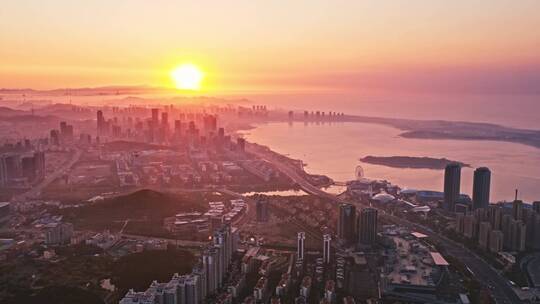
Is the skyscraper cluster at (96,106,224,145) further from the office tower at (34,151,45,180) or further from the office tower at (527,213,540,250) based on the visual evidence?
the office tower at (527,213,540,250)

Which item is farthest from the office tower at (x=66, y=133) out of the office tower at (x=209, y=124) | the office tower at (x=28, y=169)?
the office tower at (x=28, y=169)

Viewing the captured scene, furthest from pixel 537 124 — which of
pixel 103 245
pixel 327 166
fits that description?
pixel 103 245

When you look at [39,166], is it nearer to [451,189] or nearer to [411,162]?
[451,189]

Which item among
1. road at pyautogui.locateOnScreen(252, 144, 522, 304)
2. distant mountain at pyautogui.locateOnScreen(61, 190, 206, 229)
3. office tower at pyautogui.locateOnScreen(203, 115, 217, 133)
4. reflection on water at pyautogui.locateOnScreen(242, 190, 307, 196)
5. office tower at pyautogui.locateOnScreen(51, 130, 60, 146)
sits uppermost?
office tower at pyautogui.locateOnScreen(203, 115, 217, 133)

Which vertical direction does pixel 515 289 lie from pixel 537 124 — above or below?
below

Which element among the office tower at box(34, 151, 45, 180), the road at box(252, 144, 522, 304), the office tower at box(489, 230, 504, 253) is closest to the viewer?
the road at box(252, 144, 522, 304)

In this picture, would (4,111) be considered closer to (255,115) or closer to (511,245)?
(255,115)

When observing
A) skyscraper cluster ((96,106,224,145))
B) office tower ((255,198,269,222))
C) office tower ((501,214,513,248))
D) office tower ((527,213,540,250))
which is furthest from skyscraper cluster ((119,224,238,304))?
skyscraper cluster ((96,106,224,145))
